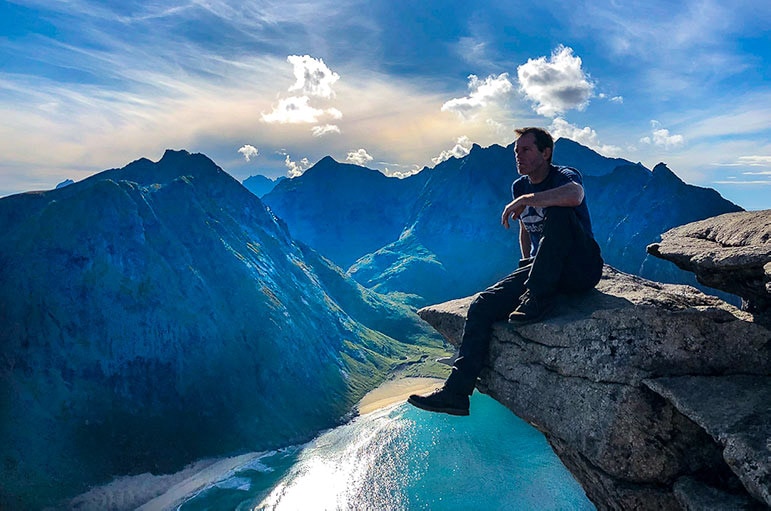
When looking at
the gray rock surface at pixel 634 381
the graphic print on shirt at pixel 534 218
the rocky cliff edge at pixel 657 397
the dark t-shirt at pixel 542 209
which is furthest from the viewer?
the graphic print on shirt at pixel 534 218

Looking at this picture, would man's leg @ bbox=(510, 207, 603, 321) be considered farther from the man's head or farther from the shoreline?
the shoreline

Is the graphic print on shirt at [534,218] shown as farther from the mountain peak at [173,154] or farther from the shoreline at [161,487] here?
the mountain peak at [173,154]

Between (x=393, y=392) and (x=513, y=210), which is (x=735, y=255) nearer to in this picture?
(x=513, y=210)

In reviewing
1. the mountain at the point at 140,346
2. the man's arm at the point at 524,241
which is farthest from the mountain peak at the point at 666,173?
the man's arm at the point at 524,241

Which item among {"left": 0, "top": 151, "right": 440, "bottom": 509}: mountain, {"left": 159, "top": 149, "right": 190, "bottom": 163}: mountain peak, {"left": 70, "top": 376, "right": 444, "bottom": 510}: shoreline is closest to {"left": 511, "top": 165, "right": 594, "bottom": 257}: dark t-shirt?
{"left": 70, "top": 376, "right": 444, "bottom": 510}: shoreline

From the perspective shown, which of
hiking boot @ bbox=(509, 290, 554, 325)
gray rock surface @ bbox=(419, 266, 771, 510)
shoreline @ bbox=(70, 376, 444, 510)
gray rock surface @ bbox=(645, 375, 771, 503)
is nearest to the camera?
gray rock surface @ bbox=(645, 375, 771, 503)

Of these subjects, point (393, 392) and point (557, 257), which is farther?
point (393, 392)

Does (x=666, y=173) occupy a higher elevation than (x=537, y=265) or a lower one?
higher

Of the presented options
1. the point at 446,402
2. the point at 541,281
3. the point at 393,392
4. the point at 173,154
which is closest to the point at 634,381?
the point at 541,281
